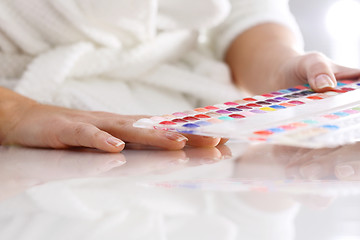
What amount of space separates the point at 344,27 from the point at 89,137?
1.34m

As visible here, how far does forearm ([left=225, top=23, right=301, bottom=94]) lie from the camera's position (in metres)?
0.81

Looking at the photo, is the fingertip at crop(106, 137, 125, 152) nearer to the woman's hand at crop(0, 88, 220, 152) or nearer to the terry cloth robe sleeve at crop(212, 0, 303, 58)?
the woman's hand at crop(0, 88, 220, 152)

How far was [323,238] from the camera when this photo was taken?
10.4 inches

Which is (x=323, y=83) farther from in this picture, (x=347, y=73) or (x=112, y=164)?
(x=112, y=164)

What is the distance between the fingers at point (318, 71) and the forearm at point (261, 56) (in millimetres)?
92

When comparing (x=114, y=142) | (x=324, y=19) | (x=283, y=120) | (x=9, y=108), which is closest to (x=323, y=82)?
(x=283, y=120)

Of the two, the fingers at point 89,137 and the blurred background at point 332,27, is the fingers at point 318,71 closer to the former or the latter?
the fingers at point 89,137

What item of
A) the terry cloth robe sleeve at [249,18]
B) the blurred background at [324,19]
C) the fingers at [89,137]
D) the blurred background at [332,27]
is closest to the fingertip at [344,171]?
the fingers at [89,137]

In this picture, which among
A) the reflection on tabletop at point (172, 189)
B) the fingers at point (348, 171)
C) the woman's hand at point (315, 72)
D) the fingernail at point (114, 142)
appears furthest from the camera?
the woman's hand at point (315, 72)

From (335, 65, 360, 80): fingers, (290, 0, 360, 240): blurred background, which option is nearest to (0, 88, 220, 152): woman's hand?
(335, 65, 360, 80): fingers

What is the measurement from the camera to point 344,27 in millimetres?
1626

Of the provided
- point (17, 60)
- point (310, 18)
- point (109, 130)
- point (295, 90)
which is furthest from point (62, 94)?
point (310, 18)

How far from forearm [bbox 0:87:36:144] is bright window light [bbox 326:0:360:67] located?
3.57ft

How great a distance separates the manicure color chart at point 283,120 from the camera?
403 mm
